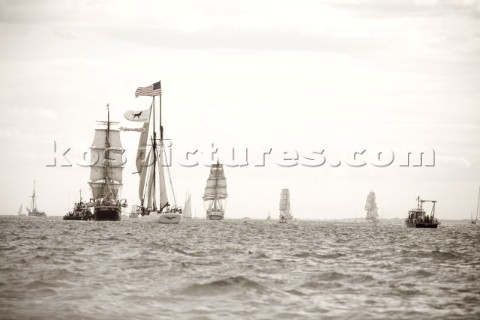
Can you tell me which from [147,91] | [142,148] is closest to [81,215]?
[142,148]

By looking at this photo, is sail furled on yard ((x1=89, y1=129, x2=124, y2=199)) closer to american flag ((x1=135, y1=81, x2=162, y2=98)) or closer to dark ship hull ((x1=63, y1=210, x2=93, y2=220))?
dark ship hull ((x1=63, y1=210, x2=93, y2=220))

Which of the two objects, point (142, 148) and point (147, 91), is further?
point (142, 148)

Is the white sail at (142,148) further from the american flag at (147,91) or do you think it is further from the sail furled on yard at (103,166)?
the american flag at (147,91)

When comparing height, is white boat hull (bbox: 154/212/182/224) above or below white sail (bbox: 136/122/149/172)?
below

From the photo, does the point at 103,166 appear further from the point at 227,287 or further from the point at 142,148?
the point at 227,287

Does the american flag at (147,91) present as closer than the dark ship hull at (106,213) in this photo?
Yes

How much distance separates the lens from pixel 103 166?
150250 mm

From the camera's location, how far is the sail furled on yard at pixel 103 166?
150 meters

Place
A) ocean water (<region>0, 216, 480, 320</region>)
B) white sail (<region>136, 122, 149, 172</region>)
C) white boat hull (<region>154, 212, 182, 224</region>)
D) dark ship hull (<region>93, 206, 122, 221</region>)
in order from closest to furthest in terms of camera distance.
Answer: ocean water (<region>0, 216, 480, 320</region>) < white boat hull (<region>154, 212, 182, 224</region>) < white sail (<region>136, 122, 149, 172</region>) < dark ship hull (<region>93, 206, 122, 221</region>)

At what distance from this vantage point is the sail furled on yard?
150 meters

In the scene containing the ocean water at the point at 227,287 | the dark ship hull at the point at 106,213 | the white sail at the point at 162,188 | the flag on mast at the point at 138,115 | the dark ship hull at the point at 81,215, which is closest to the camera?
the ocean water at the point at 227,287

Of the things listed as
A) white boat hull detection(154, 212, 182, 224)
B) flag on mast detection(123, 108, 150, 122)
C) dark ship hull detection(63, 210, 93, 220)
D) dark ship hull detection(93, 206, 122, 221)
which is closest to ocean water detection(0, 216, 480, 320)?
white boat hull detection(154, 212, 182, 224)

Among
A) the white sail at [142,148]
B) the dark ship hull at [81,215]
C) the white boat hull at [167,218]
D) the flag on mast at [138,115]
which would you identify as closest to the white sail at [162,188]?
the white boat hull at [167,218]

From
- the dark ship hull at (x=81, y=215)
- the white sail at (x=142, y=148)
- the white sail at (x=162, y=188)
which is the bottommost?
the dark ship hull at (x=81, y=215)
